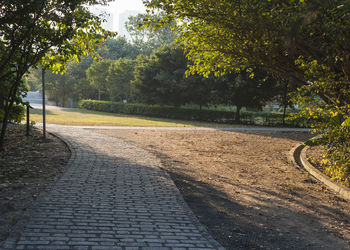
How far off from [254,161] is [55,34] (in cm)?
664

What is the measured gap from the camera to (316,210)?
17.8 feet

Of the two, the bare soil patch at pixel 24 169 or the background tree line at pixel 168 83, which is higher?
the background tree line at pixel 168 83

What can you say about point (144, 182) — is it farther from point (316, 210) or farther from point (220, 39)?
point (220, 39)

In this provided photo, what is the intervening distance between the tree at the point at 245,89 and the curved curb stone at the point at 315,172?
1178 cm

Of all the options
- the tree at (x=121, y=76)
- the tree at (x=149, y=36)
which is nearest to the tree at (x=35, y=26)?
the tree at (x=121, y=76)

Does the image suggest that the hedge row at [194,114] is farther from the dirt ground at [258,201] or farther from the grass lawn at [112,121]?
the dirt ground at [258,201]

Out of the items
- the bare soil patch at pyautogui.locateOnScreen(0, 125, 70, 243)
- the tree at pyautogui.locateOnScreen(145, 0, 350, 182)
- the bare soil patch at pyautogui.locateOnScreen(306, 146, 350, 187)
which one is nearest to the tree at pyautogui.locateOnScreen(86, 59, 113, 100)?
the bare soil patch at pyautogui.locateOnScreen(0, 125, 70, 243)

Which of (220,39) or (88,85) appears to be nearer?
(220,39)

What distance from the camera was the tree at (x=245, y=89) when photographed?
901 inches

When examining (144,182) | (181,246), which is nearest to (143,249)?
(181,246)

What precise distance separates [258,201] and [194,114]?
2345 cm

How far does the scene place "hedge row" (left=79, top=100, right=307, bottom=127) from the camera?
23.8 meters

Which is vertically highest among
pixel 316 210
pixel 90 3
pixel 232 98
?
pixel 90 3

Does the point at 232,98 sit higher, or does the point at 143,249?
the point at 232,98
